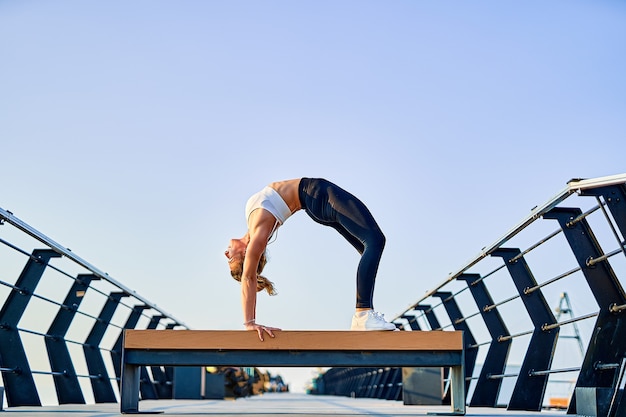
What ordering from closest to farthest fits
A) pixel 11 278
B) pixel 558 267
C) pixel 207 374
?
pixel 558 267 < pixel 11 278 < pixel 207 374

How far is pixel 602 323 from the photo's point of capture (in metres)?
3.96

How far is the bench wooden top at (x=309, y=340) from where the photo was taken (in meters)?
3.82

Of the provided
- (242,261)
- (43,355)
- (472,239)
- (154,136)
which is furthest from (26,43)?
(242,261)

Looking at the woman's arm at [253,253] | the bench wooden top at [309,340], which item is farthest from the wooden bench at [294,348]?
the woman's arm at [253,253]

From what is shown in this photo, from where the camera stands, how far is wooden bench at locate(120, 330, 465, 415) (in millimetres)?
3830

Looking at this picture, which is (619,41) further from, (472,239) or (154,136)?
(154,136)

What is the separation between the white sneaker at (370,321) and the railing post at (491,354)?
247 centimetres

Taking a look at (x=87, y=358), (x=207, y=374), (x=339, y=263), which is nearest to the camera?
(x=87, y=358)

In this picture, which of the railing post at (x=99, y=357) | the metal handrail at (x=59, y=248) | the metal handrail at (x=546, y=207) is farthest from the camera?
the railing post at (x=99, y=357)

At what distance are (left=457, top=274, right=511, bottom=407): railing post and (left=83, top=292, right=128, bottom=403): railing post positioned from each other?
11.2 feet

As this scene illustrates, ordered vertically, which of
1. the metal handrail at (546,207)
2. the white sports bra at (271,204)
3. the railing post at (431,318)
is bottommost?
the railing post at (431,318)

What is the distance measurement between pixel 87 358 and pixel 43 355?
1129 mm

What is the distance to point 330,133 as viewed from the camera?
10.6 m

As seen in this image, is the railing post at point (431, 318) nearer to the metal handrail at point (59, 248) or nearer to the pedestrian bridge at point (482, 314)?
the pedestrian bridge at point (482, 314)
